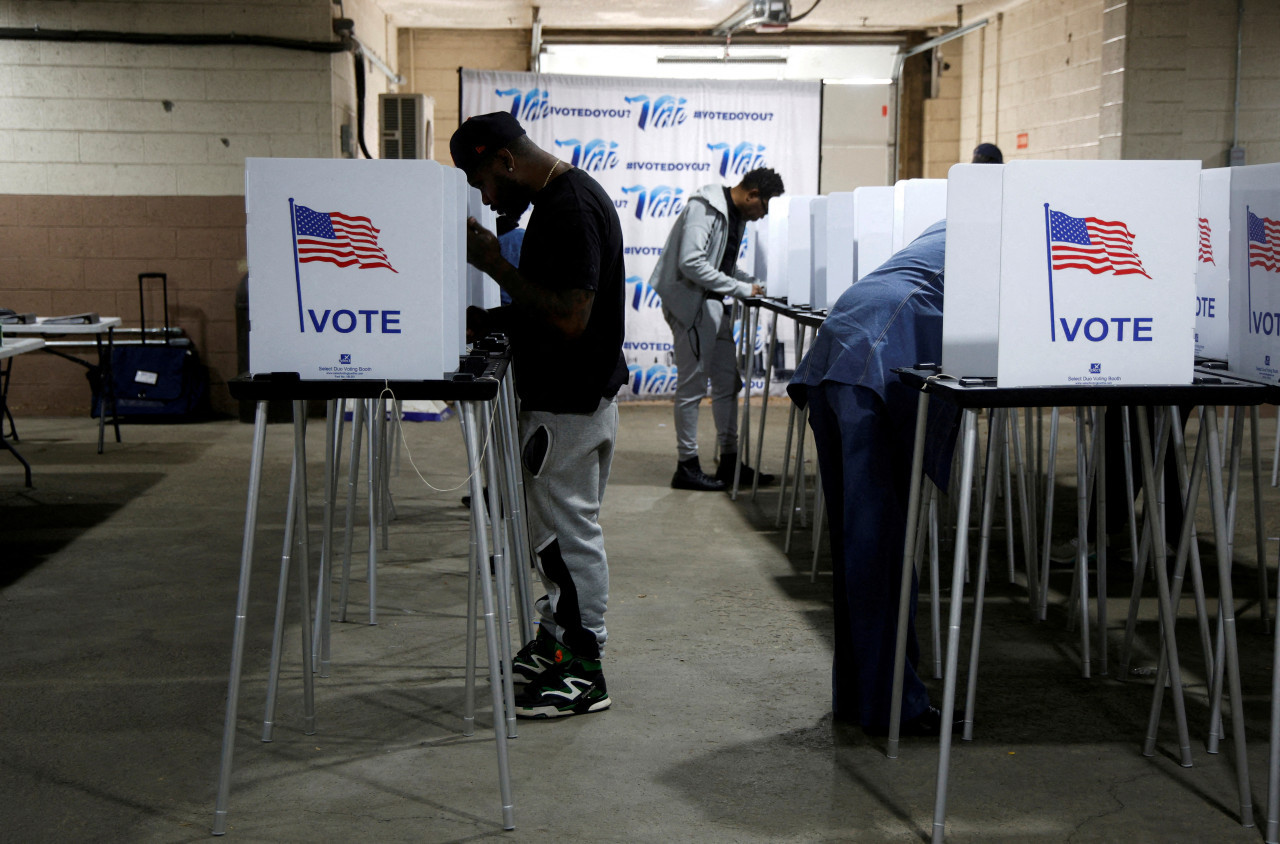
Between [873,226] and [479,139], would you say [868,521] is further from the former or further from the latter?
[873,226]

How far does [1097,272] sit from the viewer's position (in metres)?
2.03

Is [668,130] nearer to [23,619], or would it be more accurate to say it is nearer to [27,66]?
[27,66]

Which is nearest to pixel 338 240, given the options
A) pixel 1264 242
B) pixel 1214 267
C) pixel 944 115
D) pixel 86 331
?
pixel 1264 242

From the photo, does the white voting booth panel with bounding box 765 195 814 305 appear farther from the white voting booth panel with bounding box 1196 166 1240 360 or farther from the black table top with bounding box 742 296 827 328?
the white voting booth panel with bounding box 1196 166 1240 360

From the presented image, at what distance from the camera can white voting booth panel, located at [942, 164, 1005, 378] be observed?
2154mm

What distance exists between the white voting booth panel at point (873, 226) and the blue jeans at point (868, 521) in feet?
5.47

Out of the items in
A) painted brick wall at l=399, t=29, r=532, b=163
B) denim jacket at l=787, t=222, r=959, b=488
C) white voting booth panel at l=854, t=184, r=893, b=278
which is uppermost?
painted brick wall at l=399, t=29, r=532, b=163

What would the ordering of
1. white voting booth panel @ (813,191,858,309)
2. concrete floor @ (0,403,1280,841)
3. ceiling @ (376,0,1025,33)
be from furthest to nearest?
ceiling @ (376,0,1025,33)
white voting booth panel @ (813,191,858,309)
concrete floor @ (0,403,1280,841)

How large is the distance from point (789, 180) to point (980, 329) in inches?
249

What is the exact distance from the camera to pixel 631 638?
3.17 metres

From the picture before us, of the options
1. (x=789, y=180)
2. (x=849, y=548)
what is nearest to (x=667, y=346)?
(x=789, y=180)

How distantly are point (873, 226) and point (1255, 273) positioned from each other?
184cm

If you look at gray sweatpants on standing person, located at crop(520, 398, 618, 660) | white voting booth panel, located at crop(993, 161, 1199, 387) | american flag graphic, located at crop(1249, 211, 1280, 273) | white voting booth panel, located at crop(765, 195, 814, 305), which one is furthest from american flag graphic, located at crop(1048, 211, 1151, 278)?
white voting booth panel, located at crop(765, 195, 814, 305)

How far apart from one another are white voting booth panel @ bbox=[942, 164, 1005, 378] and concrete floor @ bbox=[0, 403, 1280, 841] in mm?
823
